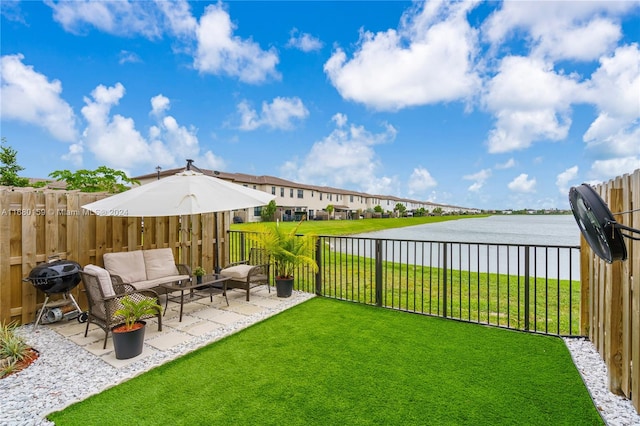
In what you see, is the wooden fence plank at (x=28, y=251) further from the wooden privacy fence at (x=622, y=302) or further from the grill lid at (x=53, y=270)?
the wooden privacy fence at (x=622, y=302)

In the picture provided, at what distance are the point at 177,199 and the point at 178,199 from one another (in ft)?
0.05

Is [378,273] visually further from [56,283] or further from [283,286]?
[56,283]

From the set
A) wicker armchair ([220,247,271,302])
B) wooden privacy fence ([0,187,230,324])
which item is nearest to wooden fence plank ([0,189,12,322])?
wooden privacy fence ([0,187,230,324])

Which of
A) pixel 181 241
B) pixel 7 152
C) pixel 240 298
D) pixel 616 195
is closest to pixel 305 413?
pixel 616 195

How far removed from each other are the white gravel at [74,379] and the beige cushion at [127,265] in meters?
1.13

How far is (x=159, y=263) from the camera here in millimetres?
5383

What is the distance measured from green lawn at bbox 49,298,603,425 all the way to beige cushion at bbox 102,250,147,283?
2.28 meters

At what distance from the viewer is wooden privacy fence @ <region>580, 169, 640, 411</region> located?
226cm

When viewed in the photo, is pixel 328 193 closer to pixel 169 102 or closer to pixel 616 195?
pixel 169 102

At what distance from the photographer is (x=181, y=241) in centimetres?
629

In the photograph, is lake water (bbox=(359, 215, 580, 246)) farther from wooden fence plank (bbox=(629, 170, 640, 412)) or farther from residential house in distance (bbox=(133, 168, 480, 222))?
residential house in distance (bbox=(133, 168, 480, 222))

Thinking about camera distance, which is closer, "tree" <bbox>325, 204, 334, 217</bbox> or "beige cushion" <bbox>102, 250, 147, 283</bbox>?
"beige cushion" <bbox>102, 250, 147, 283</bbox>

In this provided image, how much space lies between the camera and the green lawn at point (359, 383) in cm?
233

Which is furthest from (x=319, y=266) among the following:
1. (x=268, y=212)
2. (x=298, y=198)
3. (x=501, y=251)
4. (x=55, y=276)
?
(x=298, y=198)
